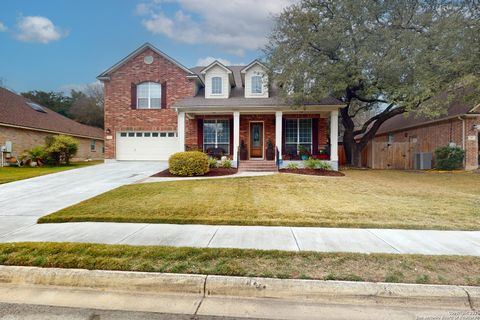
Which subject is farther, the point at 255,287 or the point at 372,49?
the point at 372,49

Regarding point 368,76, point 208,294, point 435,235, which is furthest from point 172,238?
point 368,76

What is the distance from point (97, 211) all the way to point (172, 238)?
2.93m

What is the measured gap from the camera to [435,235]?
4.83 metres

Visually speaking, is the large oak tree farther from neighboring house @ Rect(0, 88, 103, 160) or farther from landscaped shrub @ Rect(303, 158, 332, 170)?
neighboring house @ Rect(0, 88, 103, 160)

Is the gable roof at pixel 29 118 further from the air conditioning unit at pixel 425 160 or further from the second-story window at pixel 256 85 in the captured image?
the air conditioning unit at pixel 425 160

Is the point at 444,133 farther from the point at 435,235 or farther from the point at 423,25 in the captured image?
the point at 435,235

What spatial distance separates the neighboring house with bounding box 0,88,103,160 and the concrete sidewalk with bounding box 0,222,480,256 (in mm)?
17443

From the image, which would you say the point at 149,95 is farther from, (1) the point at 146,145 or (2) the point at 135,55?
(1) the point at 146,145

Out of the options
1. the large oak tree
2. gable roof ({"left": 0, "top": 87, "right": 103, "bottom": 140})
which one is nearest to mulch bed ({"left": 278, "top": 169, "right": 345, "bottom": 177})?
the large oak tree

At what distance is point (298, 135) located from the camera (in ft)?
54.0

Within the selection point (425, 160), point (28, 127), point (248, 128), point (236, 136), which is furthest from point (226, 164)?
point (28, 127)

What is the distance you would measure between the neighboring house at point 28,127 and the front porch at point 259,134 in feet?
41.8

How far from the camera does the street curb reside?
292 centimetres

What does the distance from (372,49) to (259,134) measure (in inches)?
309
